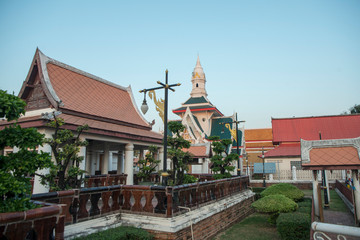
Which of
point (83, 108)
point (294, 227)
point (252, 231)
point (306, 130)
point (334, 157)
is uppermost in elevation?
point (306, 130)

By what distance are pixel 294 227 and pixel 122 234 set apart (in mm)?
5536

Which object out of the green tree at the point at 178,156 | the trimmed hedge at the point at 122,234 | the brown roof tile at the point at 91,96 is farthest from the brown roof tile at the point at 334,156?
the brown roof tile at the point at 91,96

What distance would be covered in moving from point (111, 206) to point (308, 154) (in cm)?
639

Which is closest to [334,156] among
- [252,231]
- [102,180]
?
[252,231]

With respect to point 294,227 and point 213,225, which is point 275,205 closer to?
point 294,227

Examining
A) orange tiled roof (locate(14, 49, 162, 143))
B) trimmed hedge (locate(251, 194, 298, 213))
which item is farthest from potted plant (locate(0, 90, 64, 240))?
trimmed hedge (locate(251, 194, 298, 213))

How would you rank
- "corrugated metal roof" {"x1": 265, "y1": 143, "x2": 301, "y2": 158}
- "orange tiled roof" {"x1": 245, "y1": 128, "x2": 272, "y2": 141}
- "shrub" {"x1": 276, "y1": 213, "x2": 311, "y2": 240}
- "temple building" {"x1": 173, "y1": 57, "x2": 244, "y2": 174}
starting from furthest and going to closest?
1. "orange tiled roof" {"x1": 245, "y1": 128, "x2": 272, "y2": 141}
2. "corrugated metal roof" {"x1": 265, "y1": 143, "x2": 301, "y2": 158}
3. "temple building" {"x1": 173, "y1": 57, "x2": 244, "y2": 174}
4. "shrub" {"x1": 276, "y1": 213, "x2": 311, "y2": 240}

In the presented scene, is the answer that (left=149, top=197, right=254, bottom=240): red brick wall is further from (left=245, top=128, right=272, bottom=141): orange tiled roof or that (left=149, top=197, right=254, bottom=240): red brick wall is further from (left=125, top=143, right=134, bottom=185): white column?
(left=245, top=128, right=272, bottom=141): orange tiled roof

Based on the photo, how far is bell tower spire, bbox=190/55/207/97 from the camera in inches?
1668

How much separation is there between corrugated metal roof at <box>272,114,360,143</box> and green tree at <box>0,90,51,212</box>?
27708 mm

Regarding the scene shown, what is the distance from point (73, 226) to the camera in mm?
5848

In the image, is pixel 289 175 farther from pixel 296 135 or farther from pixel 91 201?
pixel 91 201

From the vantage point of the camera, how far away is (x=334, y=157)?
786 cm

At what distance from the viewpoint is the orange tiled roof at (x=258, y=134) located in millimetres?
48312
